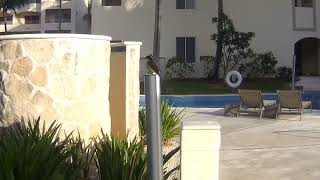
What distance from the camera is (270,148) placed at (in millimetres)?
9609

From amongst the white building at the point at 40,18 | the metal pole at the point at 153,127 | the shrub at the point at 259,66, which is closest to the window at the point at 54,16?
the white building at the point at 40,18

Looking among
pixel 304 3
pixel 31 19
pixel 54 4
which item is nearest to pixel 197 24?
pixel 304 3

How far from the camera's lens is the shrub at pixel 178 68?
29609mm

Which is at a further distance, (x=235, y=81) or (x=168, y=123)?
(x=235, y=81)

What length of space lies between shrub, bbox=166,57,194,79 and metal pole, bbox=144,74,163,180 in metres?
26.4

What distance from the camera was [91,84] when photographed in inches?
271

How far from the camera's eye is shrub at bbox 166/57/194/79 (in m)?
29.6

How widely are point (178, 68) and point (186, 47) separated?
1611 mm

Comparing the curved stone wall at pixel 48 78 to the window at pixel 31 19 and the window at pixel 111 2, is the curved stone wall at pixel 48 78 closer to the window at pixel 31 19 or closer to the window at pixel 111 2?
the window at pixel 111 2

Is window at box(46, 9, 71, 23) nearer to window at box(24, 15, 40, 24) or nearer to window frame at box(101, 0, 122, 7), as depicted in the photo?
window at box(24, 15, 40, 24)

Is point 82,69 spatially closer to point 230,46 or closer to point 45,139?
point 45,139

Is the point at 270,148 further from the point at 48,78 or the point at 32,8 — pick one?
the point at 32,8

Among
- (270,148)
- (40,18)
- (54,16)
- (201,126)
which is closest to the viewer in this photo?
(201,126)

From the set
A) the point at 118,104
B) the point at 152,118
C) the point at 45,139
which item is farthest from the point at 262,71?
the point at 152,118
